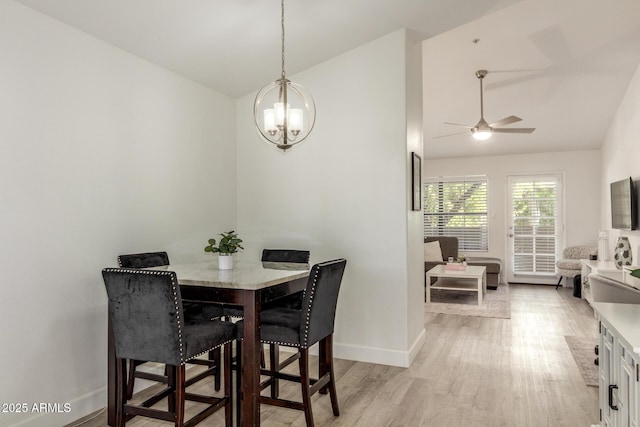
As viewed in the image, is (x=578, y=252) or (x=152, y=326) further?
(x=578, y=252)

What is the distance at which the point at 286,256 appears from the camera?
3830 millimetres

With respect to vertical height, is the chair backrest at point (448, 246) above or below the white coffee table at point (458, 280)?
above

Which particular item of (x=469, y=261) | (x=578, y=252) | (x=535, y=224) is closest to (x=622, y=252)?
(x=578, y=252)

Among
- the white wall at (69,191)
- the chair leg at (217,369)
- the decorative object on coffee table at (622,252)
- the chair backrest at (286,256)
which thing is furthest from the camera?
the decorative object on coffee table at (622,252)

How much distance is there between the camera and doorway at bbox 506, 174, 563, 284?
27.2ft

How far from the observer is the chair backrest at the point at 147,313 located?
220 cm

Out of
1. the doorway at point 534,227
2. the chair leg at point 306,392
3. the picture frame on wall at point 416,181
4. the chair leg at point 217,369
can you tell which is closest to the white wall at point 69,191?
the chair leg at point 217,369

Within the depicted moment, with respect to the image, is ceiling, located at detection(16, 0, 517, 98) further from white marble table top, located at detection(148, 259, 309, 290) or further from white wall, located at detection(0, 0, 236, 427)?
white marble table top, located at detection(148, 259, 309, 290)

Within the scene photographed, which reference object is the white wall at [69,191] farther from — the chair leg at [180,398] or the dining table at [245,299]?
the chair leg at [180,398]

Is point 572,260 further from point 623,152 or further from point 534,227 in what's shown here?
point 623,152

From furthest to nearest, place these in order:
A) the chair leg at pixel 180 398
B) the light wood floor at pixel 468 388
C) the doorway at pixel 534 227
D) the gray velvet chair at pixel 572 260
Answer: the doorway at pixel 534 227
the gray velvet chair at pixel 572 260
the light wood floor at pixel 468 388
the chair leg at pixel 180 398

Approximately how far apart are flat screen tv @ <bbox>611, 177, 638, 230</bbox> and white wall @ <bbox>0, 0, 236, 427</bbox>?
5016 mm

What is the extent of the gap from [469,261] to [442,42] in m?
4.28

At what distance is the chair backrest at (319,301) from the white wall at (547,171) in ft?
20.5
